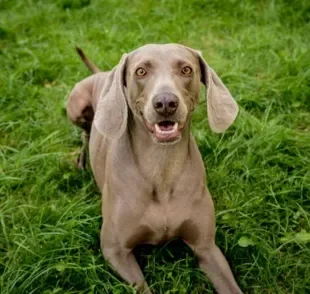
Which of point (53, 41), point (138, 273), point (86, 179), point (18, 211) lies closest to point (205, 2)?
point (53, 41)

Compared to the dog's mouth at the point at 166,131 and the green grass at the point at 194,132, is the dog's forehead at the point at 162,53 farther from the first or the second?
the green grass at the point at 194,132

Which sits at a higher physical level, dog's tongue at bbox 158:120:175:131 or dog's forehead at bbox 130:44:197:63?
dog's forehead at bbox 130:44:197:63

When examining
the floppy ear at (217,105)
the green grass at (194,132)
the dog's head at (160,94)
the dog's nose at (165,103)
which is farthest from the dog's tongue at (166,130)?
the green grass at (194,132)

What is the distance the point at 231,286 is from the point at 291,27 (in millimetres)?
2821

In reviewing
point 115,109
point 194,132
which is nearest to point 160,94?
point 115,109

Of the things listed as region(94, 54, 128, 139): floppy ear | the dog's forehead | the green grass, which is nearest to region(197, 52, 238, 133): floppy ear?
the dog's forehead

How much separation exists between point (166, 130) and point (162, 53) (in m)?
0.34

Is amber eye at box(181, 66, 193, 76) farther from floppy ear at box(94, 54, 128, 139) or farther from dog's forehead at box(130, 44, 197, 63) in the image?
floppy ear at box(94, 54, 128, 139)

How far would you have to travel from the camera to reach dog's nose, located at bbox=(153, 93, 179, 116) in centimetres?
233

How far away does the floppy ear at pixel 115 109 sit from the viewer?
2.55 metres

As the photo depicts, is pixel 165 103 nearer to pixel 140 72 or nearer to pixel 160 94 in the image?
pixel 160 94

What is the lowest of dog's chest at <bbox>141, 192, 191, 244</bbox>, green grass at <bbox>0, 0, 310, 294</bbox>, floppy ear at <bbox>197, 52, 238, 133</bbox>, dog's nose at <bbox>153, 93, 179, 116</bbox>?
green grass at <bbox>0, 0, 310, 294</bbox>

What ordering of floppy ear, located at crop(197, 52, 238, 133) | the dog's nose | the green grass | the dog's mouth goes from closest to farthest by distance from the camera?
the dog's nose < the dog's mouth < floppy ear, located at crop(197, 52, 238, 133) < the green grass

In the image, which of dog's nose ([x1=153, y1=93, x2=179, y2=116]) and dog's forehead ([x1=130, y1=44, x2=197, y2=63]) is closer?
dog's nose ([x1=153, y1=93, x2=179, y2=116])
